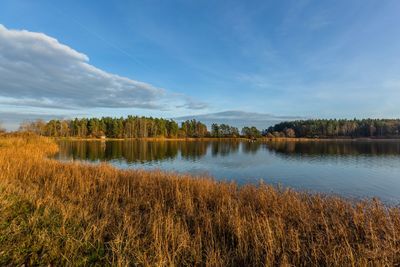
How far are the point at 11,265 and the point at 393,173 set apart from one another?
1228 inches

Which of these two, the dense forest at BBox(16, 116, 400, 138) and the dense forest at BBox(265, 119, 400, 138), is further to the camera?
the dense forest at BBox(265, 119, 400, 138)

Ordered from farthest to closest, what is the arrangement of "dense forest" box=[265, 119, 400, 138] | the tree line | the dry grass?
"dense forest" box=[265, 119, 400, 138] → the tree line → the dry grass

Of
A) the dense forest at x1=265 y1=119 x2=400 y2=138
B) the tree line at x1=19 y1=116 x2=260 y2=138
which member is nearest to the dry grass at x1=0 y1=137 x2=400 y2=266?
the tree line at x1=19 y1=116 x2=260 y2=138

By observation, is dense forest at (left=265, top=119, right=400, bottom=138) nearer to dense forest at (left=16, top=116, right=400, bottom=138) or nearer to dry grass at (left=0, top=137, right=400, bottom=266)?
dense forest at (left=16, top=116, right=400, bottom=138)

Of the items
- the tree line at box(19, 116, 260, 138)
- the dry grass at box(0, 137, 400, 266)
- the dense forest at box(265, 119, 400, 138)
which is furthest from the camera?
the dense forest at box(265, 119, 400, 138)

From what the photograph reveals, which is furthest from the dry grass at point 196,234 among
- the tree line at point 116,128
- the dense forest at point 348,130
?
the dense forest at point 348,130

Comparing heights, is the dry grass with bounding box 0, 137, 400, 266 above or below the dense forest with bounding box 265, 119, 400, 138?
below

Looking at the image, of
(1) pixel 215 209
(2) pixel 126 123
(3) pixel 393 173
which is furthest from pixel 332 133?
(1) pixel 215 209

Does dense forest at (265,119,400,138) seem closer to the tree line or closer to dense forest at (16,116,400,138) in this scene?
dense forest at (16,116,400,138)

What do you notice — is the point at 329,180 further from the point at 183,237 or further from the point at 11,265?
the point at 11,265

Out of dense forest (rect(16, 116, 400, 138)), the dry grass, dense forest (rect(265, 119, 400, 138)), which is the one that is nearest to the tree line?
dense forest (rect(16, 116, 400, 138))

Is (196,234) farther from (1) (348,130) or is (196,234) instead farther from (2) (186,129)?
(1) (348,130)

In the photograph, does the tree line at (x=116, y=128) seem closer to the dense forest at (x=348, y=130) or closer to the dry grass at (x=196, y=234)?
the dense forest at (x=348, y=130)

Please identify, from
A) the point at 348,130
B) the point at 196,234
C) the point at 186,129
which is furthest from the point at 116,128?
the point at 348,130
